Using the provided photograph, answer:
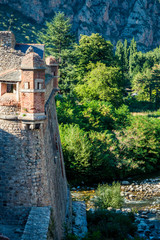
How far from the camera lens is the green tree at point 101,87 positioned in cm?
3994

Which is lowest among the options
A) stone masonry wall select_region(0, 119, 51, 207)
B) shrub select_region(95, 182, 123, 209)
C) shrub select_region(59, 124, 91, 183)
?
shrub select_region(95, 182, 123, 209)

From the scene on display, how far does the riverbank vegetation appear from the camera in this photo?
25875 millimetres

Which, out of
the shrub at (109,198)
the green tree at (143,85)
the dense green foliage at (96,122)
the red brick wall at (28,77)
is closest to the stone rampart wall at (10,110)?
the red brick wall at (28,77)

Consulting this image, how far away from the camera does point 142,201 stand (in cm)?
2327

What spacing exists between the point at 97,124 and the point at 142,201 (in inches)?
476

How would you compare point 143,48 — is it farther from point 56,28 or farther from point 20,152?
point 20,152

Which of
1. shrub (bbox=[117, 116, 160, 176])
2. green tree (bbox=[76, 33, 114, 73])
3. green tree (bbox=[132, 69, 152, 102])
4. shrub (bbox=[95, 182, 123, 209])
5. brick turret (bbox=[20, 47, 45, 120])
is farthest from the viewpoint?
green tree (bbox=[132, 69, 152, 102])

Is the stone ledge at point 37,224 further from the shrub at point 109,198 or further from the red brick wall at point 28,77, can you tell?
the shrub at point 109,198

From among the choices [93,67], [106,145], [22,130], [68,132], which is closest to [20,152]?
[22,130]

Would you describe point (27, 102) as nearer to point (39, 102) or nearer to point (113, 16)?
point (39, 102)

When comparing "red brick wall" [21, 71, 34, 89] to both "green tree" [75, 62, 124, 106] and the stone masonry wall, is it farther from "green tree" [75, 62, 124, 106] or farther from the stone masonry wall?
"green tree" [75, 62, 124, 106]

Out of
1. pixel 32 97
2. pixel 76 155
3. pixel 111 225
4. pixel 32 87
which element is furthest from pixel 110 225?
pixel 76 155

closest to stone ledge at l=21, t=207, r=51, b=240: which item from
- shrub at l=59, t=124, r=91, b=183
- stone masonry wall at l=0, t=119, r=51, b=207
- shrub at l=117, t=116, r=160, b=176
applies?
stone masonry wall at l=0, t=119, r=51, b=207

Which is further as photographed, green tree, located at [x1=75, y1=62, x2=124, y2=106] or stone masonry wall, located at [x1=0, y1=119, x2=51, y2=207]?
green tree, located at [x1=75, y1=62, x2=124, y2=106]
